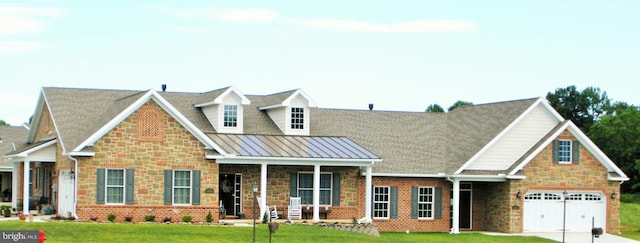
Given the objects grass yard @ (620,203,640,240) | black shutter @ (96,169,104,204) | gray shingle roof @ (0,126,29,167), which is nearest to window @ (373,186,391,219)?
grass yard @ (620,203,640,240)

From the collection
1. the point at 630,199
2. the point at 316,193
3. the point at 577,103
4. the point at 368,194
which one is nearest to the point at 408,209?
the point at 368,194

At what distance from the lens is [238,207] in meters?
41.1

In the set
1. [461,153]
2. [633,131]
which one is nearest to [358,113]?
[461,153]

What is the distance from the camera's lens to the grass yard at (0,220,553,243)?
31.9 m

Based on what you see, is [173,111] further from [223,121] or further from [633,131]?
[633,131]

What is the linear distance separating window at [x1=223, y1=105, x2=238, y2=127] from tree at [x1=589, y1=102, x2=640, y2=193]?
45.3m

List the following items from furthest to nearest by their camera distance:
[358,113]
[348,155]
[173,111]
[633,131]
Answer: [633,131]
[358,113]
[348,155]
[173,111]

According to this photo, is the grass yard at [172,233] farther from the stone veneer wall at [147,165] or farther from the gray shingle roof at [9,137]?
the gray shingle roof at [9,137]

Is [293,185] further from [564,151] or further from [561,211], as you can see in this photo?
[561,211]

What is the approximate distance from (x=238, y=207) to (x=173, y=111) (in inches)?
211

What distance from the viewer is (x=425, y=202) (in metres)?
44.0

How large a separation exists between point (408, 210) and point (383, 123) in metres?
5.77

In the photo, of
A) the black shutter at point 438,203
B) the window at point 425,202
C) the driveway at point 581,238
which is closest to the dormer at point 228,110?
the window at point 425,202

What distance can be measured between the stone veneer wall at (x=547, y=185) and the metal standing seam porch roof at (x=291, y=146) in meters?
6.22
